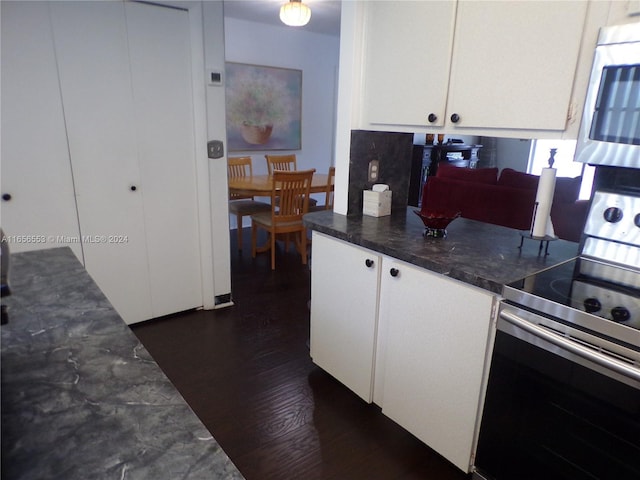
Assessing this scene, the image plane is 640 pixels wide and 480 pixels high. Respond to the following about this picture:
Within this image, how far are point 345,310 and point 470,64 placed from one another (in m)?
1.14

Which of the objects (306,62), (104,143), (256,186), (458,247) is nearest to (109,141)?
(104,143)

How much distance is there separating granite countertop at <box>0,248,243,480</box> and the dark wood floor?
3.21 ft

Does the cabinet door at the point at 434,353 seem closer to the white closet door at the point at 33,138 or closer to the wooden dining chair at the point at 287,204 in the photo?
the white closet door at the point at 33,138

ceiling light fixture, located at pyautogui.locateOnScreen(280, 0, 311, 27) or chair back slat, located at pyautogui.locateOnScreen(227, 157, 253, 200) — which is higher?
ceiling light fixture, located at pyautogui.locateOnScreen(280, 0, 311, 27)

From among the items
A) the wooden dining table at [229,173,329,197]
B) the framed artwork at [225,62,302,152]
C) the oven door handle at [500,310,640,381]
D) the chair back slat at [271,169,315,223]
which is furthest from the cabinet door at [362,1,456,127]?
the framed artwork at [225,62,302,152]

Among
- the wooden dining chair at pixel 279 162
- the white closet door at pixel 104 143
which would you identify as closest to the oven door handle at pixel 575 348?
the white closet door at pixel 104 143

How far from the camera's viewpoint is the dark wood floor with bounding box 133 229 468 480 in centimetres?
167

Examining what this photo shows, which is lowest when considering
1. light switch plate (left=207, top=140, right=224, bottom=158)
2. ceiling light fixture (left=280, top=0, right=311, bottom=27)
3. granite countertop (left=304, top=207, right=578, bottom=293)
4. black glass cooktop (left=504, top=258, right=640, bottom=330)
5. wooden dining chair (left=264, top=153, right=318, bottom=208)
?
black glass cooktop (left=504, top=258, right=640, bottom=330)

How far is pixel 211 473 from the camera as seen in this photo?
0.60 metres

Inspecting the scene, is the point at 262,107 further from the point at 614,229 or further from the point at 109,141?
the point at 614,229

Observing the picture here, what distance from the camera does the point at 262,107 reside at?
5102 mm

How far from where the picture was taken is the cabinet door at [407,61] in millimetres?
1613

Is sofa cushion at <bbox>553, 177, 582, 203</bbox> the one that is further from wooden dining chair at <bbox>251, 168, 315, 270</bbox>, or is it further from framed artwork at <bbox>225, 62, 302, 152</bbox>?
framed artwork at <bbox>225, 62, 302, 152</bbox>

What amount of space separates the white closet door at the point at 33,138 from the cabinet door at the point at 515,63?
201 centimetres
